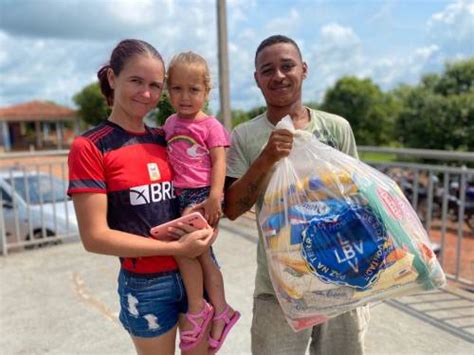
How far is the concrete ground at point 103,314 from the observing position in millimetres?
2682

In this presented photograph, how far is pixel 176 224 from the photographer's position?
1.34 metres

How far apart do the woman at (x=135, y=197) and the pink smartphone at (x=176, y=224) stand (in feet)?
0.08

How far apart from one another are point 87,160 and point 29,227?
3977mm

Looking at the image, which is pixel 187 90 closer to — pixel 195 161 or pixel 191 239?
pixel 195 161

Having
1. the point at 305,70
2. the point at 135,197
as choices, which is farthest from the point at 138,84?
the point at 305,70

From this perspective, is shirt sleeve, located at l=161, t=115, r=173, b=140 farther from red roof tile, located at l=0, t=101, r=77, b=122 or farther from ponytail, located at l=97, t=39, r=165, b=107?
red roof tile, located at l=0, t=101, r=77, b=122

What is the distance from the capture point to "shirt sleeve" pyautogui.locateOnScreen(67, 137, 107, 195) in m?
1.25

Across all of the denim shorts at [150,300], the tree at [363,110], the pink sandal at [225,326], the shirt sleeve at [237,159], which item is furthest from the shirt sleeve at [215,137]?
the tree at [363,110]

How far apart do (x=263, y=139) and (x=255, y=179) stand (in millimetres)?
194

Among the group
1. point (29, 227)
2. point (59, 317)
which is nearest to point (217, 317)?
point (59, 317)

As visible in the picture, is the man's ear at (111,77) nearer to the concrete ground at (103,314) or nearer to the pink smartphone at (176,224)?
the pink smartphone at (176,224)

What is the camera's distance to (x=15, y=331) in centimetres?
292

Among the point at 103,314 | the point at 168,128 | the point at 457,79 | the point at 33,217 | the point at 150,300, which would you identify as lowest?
the point at 103,314

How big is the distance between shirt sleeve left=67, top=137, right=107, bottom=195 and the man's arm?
0.46 meters
